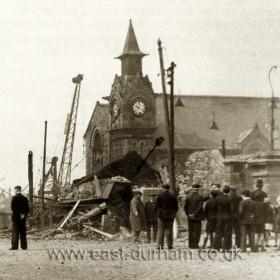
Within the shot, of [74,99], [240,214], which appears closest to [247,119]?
[74,99]

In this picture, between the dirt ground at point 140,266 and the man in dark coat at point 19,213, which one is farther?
the man in dark coat at point 19,213

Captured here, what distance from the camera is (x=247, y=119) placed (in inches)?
3204

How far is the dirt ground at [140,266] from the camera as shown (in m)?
11.5

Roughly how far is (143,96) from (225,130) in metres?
11.2

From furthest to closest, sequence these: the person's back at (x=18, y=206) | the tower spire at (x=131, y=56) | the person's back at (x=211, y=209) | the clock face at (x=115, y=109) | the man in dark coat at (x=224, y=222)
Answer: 1. the clock face at (x=115, y=109)
2. the tower spire at (x=131, y=56)
3. the person's back at (x=18, y=206)
4. the person's back at (x=211, y=209)
5. the man in dark coat at (x=224, y=222)

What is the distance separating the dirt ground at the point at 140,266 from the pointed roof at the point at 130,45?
58.7 meters

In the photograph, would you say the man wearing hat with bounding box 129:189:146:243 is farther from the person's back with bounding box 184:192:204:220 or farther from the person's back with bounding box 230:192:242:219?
the person's back with bounding box 230:192:242:219

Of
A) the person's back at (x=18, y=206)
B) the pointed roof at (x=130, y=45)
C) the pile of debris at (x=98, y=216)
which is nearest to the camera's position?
the person's back at (x=18, y=206)

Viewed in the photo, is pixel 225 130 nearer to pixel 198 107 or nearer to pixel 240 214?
pixel 198 107

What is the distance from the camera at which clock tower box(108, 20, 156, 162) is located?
240 feet

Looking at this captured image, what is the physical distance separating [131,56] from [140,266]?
6202 centimetres

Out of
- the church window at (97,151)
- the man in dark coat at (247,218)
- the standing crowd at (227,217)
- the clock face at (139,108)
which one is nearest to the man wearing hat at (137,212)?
the standing crowd at (227,217)

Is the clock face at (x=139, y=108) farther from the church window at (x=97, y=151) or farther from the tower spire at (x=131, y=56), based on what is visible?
the church window at (x=97, y=151)

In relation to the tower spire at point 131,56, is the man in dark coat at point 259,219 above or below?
below
